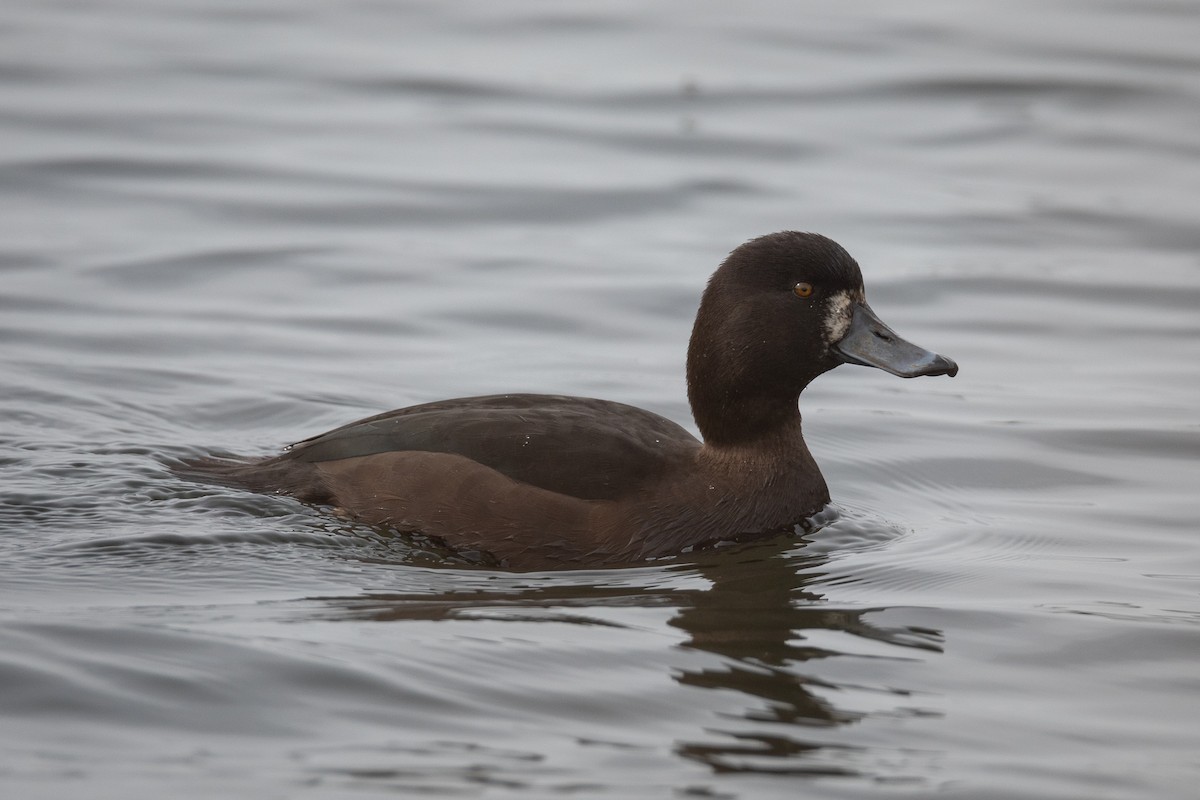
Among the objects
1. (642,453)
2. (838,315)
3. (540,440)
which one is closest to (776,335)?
(838,315)

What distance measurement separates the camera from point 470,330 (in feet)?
33.4

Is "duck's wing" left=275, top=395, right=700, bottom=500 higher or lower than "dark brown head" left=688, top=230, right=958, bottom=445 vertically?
lower

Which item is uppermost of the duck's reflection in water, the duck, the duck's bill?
the duck's bill

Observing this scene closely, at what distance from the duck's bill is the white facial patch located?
0.03 metres

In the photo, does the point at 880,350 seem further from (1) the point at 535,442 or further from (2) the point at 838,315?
(1) the point at 535,442

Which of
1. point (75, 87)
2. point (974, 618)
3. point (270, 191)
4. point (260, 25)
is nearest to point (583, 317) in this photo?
point (270, 191)

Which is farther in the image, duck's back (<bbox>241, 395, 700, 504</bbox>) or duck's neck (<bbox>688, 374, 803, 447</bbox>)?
duck's neck (<bbox>688, 374, 803, 447</bbox>)

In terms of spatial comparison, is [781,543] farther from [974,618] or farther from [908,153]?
[908,153]

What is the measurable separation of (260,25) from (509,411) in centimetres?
1187

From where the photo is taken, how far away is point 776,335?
684 centimetres

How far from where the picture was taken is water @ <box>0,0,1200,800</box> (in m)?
5.01

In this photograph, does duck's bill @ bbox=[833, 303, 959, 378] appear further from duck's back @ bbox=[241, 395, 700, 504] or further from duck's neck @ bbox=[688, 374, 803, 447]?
duck's back @ bbox=[241, 395, 700, 504]

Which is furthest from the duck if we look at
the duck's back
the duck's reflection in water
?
the duck's reflection in water

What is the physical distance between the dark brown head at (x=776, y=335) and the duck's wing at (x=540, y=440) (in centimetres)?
28
